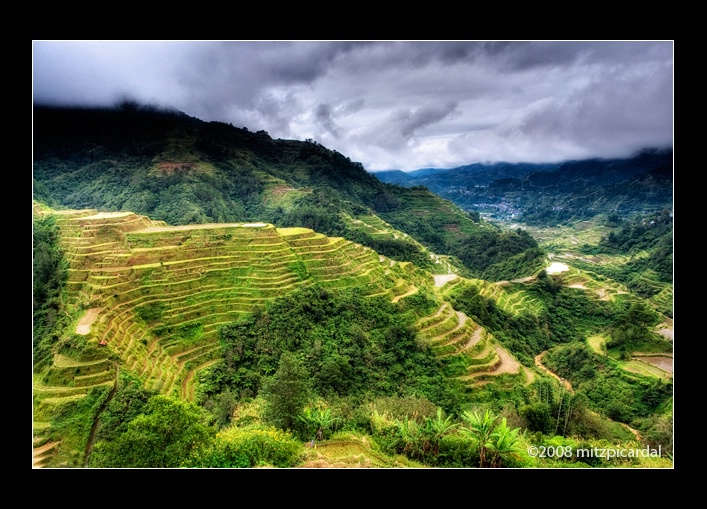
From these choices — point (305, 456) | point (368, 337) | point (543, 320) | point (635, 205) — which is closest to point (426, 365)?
point (368, 337)

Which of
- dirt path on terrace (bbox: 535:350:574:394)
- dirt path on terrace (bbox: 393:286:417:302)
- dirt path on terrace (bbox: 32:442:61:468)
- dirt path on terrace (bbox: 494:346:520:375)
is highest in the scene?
dirt path on terrace (bbox: 393:286:417:302)

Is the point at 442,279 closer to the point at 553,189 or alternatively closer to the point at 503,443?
the point at 503,443

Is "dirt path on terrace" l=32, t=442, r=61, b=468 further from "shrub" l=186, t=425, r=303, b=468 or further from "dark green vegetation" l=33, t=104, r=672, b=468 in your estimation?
"shrub" l=186, t=425, r=303, b=468

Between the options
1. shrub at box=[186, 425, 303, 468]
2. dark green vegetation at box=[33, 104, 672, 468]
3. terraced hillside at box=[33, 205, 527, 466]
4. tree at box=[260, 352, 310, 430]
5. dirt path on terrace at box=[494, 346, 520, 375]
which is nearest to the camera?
shrub at box=[186, 425, 303, 468]

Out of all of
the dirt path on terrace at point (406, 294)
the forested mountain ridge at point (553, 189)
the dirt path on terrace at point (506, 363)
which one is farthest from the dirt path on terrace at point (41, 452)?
the forested mountain ridge at point (553, 189)

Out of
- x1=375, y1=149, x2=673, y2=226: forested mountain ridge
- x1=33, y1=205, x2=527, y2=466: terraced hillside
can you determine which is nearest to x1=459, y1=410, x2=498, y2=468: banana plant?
x1=33, y1=205, x2=527, y2=466: terraced hillside

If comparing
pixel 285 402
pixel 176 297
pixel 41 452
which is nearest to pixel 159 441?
pixel 285 402
